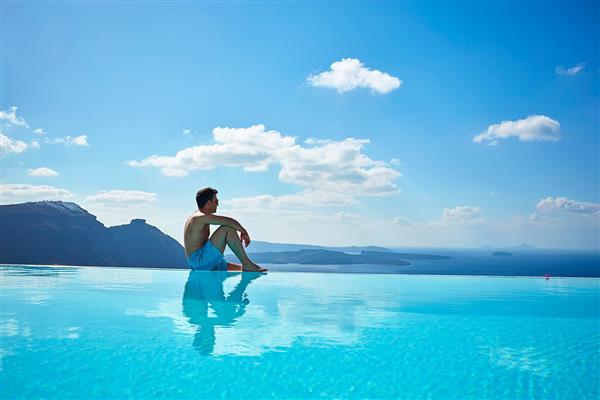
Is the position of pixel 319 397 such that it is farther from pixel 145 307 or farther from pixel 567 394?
pixel 145 307

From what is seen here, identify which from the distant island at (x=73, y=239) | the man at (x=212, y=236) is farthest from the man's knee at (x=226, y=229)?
the distant island at (x=73, y=239)

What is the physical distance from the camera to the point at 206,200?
836cm

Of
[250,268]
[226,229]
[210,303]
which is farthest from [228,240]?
[210,303]

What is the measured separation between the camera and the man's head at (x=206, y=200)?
27.3 feet

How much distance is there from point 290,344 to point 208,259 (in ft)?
17.8

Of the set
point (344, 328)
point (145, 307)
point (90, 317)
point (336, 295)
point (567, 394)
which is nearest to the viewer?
point (567, 394)

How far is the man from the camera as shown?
8.18 m

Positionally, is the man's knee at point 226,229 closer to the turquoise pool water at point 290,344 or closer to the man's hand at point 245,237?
the man's hand at point 245,237

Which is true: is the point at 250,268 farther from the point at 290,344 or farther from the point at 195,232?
the point at 290,344

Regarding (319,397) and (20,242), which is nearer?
(319,397)

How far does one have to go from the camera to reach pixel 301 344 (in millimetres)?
3672

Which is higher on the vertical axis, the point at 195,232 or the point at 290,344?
the point at 195,232

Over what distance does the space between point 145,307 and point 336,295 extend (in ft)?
9.38

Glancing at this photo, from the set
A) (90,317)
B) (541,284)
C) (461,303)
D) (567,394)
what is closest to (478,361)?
(567,394)
